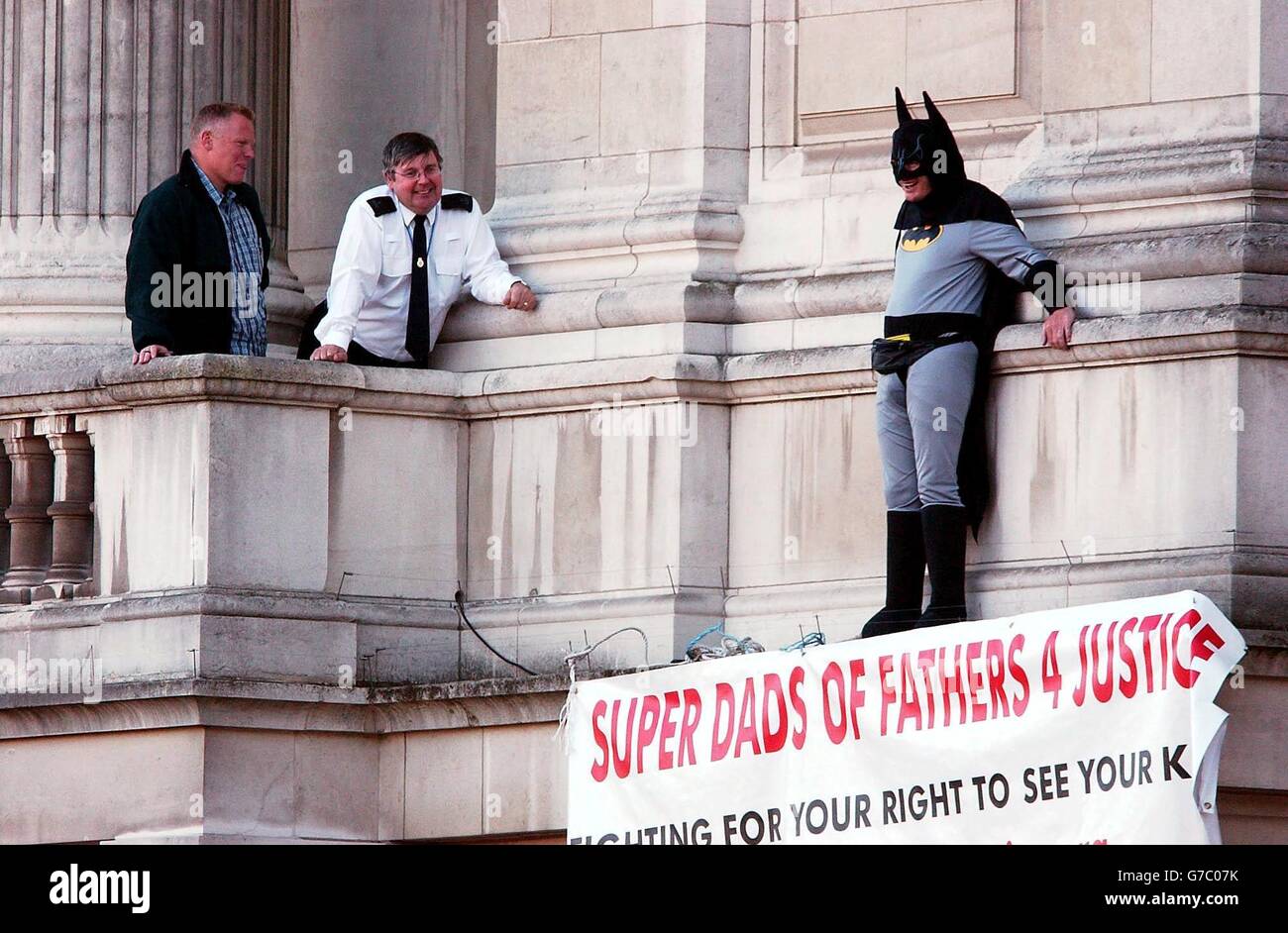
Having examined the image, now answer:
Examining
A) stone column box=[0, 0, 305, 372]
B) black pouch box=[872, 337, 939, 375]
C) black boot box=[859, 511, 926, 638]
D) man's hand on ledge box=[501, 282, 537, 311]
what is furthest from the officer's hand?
black boot box=[859, 511, 926, 638]

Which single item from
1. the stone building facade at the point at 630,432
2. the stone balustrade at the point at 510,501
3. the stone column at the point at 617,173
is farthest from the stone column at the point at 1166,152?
the stone column at the point at 617,173

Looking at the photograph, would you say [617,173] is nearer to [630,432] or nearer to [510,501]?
[630,432]

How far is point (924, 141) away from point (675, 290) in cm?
194

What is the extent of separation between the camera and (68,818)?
814 inches

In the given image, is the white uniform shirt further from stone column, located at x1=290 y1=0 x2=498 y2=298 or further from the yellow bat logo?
the yellow bat logo

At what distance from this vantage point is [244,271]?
2156 centimetres

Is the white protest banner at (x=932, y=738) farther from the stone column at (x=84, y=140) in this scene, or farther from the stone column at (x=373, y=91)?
the stone column at (x=373, y=91)

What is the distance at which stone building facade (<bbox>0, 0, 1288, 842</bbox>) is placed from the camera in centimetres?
1941

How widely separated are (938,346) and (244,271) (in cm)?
408

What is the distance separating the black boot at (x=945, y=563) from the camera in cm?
1931

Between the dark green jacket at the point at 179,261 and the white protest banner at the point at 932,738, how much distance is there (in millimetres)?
3096

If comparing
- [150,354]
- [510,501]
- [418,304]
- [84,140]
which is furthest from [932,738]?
[84,140]
